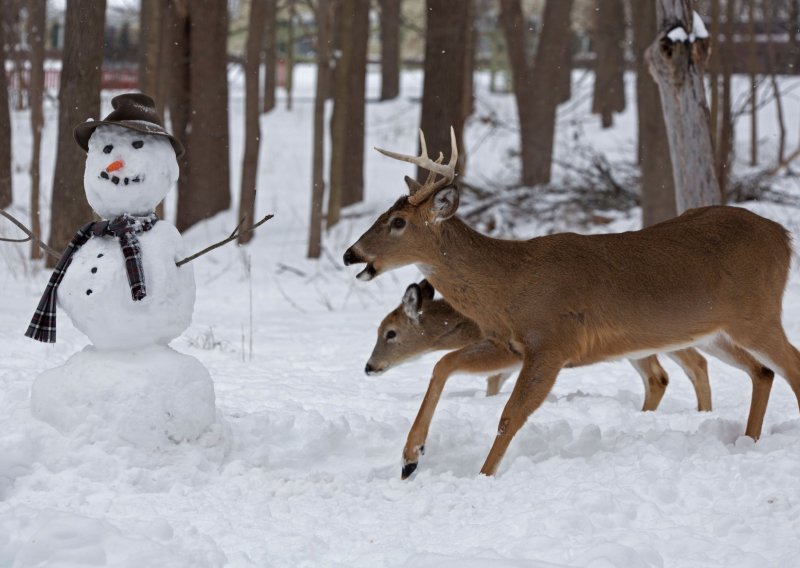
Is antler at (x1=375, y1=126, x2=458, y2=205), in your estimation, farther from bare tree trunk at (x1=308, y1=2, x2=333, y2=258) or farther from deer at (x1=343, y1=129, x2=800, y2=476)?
bare tree trunk at (x1=308, y1=2, x2=333, y2=258)

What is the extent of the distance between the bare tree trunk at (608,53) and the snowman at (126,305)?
62.6 ft

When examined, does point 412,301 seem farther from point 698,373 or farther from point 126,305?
point 126,305

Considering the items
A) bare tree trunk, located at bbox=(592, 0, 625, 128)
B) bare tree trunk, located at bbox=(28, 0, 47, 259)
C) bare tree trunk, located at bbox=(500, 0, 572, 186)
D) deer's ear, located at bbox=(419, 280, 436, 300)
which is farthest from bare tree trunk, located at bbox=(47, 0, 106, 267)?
bare tree trunk, located at bbox=(592, 0, 625, 128)

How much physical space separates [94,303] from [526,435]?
235 cm

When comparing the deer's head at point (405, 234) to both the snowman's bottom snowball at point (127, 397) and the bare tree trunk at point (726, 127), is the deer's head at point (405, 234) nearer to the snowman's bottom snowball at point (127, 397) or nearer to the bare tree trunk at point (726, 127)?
the snowman's bottom snowball at point (127, 397)

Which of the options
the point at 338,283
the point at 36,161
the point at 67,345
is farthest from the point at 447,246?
the point at 36,161

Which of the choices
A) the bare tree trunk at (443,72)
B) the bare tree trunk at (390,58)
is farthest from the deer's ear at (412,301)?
the bare tree trunk at (390,58)

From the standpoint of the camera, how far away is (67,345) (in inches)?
315

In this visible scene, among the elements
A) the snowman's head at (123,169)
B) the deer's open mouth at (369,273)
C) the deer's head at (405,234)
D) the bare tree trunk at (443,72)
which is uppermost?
the bare tree trunk at (443,72)

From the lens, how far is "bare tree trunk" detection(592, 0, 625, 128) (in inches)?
950

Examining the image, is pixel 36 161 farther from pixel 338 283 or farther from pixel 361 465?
pixel 361 465

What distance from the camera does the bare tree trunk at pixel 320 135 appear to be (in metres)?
14.4

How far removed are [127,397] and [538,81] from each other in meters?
15.7

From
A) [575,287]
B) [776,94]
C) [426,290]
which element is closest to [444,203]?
[575,287]
